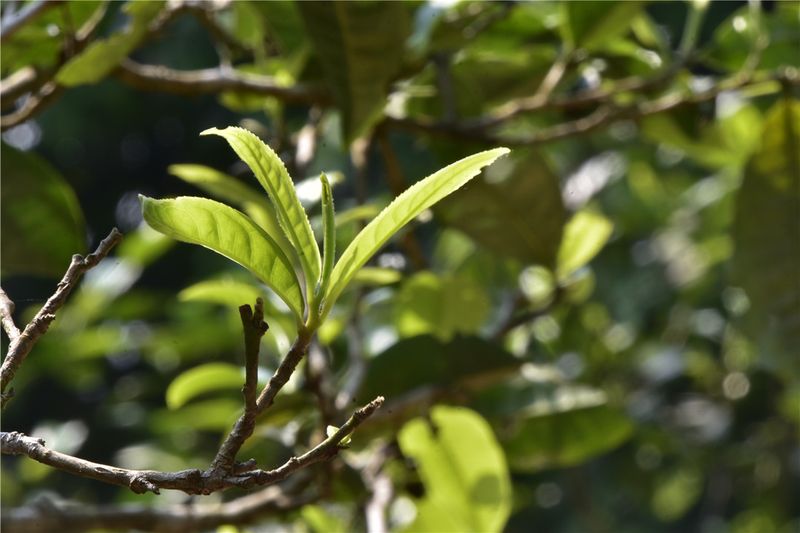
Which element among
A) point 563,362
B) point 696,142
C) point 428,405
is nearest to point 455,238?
point 563,362

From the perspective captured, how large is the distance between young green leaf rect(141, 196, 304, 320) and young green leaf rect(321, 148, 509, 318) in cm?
2

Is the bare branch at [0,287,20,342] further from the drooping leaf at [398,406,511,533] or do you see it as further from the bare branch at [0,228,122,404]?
the drooping leaf at [398,406,511,533]

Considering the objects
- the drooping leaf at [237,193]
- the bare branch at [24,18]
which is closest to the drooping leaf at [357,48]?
the drooping leaf at [237,193]

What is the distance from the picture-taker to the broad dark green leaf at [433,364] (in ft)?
3.20

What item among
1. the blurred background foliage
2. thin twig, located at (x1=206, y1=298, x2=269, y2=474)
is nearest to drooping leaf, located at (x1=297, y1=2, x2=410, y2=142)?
the blurred background foliage

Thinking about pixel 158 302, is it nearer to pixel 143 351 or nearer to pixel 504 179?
pixel 143 351

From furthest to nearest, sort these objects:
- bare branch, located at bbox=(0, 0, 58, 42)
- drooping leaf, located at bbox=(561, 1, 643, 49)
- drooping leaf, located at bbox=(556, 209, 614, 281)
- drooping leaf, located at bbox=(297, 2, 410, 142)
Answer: drooping leaf, located at bbox=(556, 209, 614, 281), drooping leaf, located at bbox=(561, 1, 643, 49), drooping leaf, located at bbox=(297, 2, 410, 142), bare branch, located at bbox=(0, 0, 58, 42)

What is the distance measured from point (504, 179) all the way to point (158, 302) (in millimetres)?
1350

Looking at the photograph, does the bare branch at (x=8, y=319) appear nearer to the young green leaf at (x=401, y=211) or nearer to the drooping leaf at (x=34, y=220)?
the young green leaf at (x=401, y=211)

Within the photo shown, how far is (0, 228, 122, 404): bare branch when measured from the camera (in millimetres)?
466

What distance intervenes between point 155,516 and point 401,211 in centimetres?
47

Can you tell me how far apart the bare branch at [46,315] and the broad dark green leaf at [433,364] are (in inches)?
20.0

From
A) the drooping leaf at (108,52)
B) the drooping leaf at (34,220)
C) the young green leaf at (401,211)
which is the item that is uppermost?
the drooping leaf at (108,52)

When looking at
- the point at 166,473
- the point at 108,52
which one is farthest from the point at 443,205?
the point at 166,473
